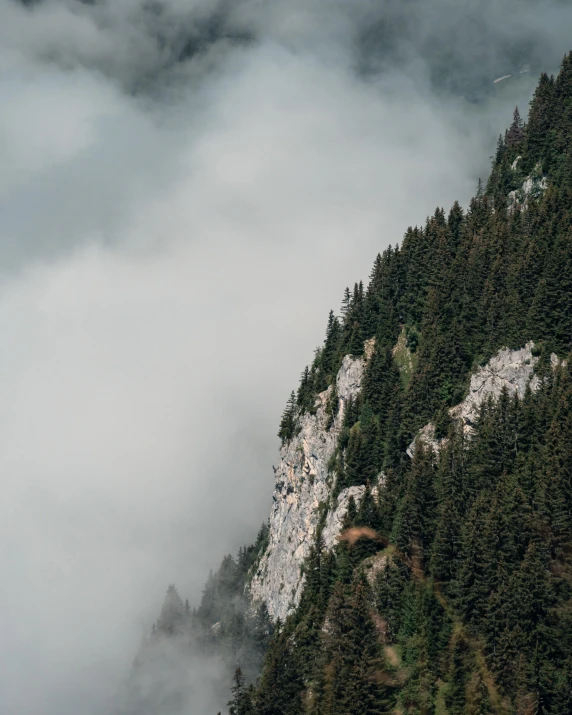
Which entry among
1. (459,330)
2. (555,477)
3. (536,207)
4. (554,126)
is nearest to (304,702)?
(555,477)

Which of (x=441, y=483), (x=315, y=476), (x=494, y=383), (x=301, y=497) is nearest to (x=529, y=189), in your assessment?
(x=494, y=383)

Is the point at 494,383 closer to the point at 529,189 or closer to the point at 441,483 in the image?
the point at 441,483

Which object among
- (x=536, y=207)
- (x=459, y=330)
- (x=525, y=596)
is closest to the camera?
(x=525, y=596)

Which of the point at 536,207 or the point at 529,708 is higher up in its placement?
the point at 536,207

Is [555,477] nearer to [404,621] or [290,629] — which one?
[404,621]

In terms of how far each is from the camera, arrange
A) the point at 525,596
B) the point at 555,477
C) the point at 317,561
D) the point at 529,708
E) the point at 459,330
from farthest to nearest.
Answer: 1. the point at 459,330
2. the point at 317,561
3. the point at 555,477
4. the point at 525,596
5. the point at 529,708

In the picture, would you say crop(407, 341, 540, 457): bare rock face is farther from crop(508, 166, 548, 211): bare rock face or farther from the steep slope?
crop(508, 166, 548, 211): bare rock face
